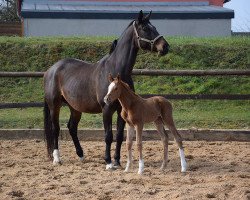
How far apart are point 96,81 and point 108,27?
638 inches

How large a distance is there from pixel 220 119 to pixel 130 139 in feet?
16.3

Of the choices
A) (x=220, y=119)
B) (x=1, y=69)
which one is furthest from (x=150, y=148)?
(x=1, y=69)

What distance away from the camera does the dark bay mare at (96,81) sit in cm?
799

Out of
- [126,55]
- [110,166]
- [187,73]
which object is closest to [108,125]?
[110,166]

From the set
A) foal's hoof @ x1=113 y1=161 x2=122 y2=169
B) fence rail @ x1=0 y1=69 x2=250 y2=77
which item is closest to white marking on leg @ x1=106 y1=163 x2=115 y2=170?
foal's hoof @ x1=113 y1=161 x2=122 y2=169

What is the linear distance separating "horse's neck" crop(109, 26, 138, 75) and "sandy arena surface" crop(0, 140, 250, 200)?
1320 mm

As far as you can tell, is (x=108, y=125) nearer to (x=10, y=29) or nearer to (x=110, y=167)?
(x=110, y=167)

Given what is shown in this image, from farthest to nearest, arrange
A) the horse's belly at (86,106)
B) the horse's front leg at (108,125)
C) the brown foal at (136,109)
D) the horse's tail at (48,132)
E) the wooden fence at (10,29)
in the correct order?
the wooden fence at (10,29), the horse's tail at (48,132), the horse's belly at (86,106), the horse's front leg at (108,125), the brown foal at (136,109)

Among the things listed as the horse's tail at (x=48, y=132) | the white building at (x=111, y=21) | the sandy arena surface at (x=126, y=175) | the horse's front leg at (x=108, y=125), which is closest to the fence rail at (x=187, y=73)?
the sandy arena surface at (x=126, y=175)

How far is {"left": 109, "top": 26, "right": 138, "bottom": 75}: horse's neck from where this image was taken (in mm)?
8055

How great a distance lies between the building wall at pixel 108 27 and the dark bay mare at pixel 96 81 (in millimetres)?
14931

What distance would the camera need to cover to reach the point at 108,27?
24188 mm

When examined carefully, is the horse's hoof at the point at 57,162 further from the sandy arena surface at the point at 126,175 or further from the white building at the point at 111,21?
the white building at the point at 111,21

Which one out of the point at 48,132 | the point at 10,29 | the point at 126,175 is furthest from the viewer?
the point at 10,29
